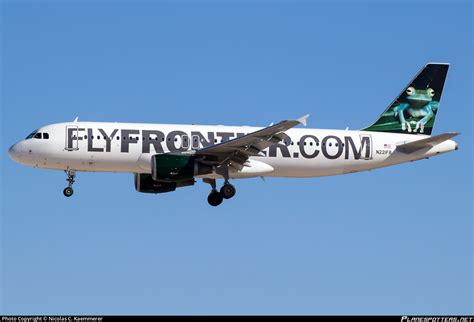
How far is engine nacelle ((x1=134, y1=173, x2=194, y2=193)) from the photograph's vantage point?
6141 centimetres

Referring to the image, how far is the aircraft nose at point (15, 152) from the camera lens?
58594mm

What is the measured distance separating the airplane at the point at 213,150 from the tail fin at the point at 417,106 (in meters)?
0.23

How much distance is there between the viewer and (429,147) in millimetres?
62344

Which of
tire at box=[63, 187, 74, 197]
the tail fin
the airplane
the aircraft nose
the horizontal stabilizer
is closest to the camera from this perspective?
the airplane

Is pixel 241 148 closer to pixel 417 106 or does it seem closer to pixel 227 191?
pixel 227 191

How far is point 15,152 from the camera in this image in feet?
193

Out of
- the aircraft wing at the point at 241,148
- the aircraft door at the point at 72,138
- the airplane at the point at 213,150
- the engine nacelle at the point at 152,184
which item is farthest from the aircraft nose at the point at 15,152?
the aircraft wing at the point at 241,148

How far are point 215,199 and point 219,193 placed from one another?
45 centimetres

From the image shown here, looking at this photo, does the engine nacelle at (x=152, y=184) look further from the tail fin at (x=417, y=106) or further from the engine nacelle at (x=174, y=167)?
the tail fin at (x=417, y=106)

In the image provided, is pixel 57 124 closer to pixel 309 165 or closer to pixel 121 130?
pixel 121 130

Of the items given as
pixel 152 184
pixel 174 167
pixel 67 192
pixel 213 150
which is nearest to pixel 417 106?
pixel 213 150

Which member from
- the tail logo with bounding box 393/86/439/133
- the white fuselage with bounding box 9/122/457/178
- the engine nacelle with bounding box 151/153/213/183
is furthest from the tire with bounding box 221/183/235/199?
the tail logo with bounding box 393/86/439/133

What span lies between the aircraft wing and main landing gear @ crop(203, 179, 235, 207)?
3.79 ft

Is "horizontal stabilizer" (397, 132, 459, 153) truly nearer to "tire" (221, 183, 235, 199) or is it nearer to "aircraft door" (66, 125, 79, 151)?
"tire" (221, 183, 235, 199)
